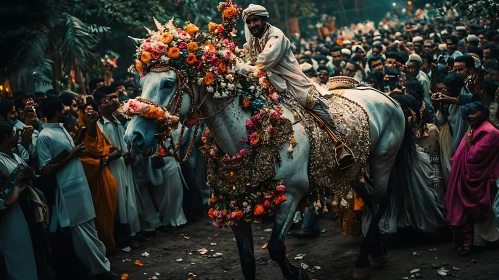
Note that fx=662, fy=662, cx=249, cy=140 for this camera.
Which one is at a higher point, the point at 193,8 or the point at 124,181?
the point at 193,8

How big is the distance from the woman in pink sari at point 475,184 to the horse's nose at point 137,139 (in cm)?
389

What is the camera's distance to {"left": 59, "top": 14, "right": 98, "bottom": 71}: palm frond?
13.9 meters

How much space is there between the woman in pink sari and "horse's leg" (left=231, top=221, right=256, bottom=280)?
8.82 feet

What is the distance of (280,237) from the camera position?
6.36 metres

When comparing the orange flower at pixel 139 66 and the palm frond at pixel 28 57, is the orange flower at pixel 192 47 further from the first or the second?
the palm frond at pixel 28 57

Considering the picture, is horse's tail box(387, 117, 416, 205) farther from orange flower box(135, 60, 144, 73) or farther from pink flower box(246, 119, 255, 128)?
orange flower box(135, 60, 144, 73)

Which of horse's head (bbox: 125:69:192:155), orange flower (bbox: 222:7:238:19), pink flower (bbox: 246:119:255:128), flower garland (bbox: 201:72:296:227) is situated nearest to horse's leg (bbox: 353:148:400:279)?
flower garland (bbox: 201:72:296:227)

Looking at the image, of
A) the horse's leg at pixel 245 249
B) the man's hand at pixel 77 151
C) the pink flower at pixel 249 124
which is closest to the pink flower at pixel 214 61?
the pink flower at pixel 249 124

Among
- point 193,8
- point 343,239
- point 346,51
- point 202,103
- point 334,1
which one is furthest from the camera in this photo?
point 334,1

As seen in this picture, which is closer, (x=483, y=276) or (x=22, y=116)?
(x=483, y=276)

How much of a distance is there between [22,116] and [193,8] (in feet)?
43.1

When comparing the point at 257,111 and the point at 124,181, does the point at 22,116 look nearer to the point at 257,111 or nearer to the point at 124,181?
the point at 124,181

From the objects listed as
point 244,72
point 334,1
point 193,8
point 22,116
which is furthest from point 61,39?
point 334,1

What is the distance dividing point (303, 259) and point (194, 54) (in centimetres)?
354
